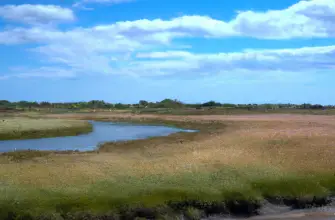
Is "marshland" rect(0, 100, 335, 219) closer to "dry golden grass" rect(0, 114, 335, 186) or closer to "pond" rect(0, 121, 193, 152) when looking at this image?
"dry golden grass" rect(0, 114, 335, 186)

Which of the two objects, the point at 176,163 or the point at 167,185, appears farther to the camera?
the point at 176,163

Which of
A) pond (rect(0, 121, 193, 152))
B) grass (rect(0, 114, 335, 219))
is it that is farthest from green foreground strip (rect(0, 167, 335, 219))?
pond (rect(0, 121, 193, 152))

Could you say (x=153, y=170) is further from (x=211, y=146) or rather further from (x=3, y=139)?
(x=3, y=139)

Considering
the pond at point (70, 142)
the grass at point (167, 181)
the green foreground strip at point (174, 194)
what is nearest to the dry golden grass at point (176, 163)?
the grass at point (167, 181)

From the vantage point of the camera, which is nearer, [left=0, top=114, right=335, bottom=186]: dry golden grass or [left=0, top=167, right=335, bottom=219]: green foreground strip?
[left=0, top=167, right=335, bottom=219]: green foreground strip

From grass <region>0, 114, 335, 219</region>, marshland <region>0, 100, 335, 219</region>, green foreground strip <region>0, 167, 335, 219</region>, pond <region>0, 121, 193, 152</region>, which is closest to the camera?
green foreground strip <region>0, 167, 335, 219</region>

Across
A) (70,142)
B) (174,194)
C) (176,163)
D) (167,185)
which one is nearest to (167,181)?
(167,185)

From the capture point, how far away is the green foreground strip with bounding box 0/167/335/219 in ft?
69.8

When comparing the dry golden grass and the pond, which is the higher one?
the dry golden grass

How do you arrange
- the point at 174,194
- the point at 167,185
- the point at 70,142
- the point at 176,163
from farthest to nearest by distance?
the point at 70,142 < the point at 176,163 < the point at 167,185 < the point at 174,194

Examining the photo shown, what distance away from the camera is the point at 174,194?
77.2 ft

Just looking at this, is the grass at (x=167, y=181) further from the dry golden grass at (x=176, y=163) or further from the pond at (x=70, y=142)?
the pond at (x=70, y=142)

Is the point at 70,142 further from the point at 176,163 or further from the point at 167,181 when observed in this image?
the point at 167,181

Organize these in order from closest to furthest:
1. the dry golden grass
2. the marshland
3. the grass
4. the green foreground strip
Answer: the green foreground strip < the marshland < the grass < the dry golden grass
